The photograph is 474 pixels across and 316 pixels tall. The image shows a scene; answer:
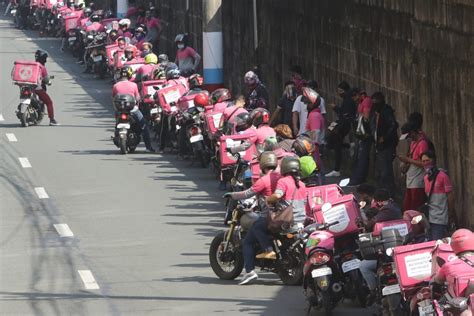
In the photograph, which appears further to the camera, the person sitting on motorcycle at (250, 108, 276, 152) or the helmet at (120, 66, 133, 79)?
the helmet at (120, 66, 133, 79)

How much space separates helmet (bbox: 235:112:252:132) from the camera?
26641 millimetres

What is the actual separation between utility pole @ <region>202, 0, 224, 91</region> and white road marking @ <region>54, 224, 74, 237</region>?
14.0 meters

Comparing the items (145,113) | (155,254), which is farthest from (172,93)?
(155,254)

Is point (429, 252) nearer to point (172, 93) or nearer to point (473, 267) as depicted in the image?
point (473, 267)

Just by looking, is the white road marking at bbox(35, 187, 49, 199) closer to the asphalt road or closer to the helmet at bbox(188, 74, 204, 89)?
the asphalt road

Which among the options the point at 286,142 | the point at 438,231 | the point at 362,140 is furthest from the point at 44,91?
the point at 438,231

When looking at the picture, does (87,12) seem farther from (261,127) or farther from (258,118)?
(261,127)

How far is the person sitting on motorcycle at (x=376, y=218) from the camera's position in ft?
58.1

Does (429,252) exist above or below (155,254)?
above

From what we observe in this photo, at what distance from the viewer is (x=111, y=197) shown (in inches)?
1117

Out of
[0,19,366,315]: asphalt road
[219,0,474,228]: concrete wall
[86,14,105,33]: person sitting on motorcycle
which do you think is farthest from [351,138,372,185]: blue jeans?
[86,14,105,33]: person sitting on motorcycle

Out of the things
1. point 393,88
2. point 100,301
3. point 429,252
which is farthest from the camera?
point 393,88

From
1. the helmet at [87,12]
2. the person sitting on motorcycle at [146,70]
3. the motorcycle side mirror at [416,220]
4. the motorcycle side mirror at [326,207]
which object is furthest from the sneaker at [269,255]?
the helmet at [87,12]

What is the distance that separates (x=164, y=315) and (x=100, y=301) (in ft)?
4.18
